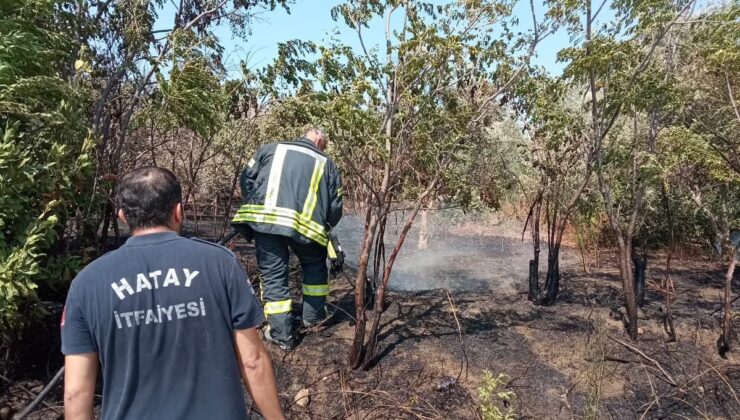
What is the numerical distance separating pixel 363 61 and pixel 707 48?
2733mm

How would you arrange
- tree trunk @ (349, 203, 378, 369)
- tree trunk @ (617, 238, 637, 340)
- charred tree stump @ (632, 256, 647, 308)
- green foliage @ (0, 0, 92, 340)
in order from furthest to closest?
1. charred tree stump @ (632, 256, 647, 308)
2. tree trunk @ (617, 238, 637, 340)
3. tree trunk @ (349, 203, 378, 369)
4. green foliage @ (0, 0, 92, 340)

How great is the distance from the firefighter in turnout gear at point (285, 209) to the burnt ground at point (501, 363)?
0.41 meters

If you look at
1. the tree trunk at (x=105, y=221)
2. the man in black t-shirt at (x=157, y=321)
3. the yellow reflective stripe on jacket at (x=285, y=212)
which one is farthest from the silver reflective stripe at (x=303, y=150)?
the man in black t-shirt at (x=157, y=321)

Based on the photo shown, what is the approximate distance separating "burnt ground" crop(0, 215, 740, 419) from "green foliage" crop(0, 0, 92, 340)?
709 millimetres

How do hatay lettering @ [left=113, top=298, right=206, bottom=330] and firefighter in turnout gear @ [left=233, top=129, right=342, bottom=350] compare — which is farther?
firefighter in turnout gear @ [left=233, top=129, right=342, bottom=350]

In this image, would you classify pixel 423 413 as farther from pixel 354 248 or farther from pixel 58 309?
pixel 354 248

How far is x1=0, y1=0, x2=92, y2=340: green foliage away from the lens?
2.83 m

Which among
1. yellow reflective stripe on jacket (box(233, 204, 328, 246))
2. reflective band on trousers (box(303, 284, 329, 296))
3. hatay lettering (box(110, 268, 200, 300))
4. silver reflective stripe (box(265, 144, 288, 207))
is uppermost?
silver reflective stripe (box(265, 144, 288, 207))

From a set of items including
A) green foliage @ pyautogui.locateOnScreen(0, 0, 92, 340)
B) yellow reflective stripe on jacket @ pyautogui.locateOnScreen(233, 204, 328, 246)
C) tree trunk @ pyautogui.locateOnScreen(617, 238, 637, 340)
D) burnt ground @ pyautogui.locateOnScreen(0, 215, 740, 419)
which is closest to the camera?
green foliage @ pyautogui.locateOnScreen(0, 0, 92, 340)

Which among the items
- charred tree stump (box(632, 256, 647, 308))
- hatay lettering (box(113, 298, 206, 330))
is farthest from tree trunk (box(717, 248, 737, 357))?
hatay lettering (box(113, 298, 206, 330))

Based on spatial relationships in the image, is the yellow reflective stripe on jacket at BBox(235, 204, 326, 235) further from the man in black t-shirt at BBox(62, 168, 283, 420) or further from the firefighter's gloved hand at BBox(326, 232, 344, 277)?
the man in black t-shirt at BBox(62, 168, 283, 420)

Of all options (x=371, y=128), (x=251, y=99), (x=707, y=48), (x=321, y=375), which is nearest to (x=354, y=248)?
(x=251, y=99)

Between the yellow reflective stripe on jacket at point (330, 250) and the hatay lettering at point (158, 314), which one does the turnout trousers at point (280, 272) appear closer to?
the yellow reflective stripe on jacket at point (330, 250)

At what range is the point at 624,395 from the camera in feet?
12.0
